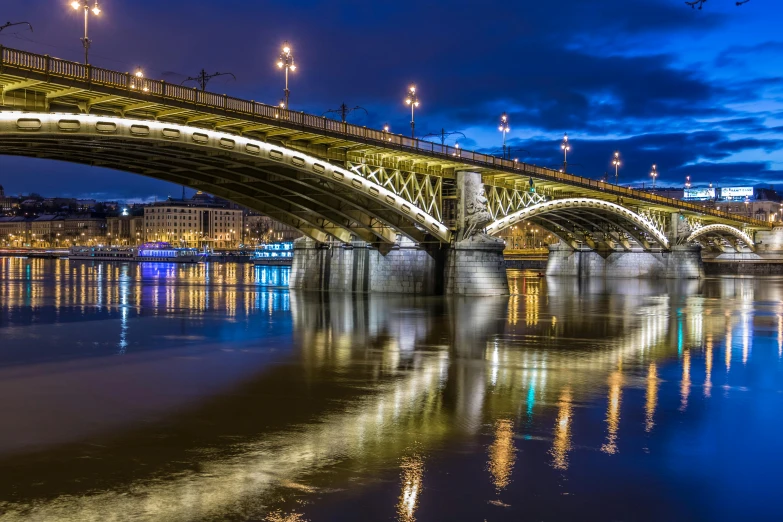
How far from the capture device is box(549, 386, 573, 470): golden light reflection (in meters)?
10.8

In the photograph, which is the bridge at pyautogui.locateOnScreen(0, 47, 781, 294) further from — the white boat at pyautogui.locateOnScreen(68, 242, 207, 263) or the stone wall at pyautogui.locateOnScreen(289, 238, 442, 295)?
the white boat at pyautogui.locateOnScreen(68, 242, 207, 263)

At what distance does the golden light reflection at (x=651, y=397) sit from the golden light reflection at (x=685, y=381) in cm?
51

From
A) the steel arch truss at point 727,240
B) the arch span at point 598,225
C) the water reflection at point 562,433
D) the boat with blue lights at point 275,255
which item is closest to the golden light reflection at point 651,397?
the water reflection at point 562,433

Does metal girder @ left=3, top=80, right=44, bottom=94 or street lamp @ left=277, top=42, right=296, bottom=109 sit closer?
metal girder @ left=3, top=80, right=44, bottom=94

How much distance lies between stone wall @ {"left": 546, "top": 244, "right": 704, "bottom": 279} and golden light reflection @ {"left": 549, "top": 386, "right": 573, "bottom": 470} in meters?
80.6

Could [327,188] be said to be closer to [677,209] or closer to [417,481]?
[417,481]

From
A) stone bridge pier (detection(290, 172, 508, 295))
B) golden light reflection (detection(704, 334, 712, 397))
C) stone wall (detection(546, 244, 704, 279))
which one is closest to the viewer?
golden light reflection (detection(704, 334, 712, 397))

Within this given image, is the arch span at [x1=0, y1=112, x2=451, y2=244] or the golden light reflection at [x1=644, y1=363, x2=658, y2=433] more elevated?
the arch span at [x1=0, y1=112, x2=451, y2=244]

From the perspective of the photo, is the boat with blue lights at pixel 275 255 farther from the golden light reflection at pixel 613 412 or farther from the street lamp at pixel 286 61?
the golden light reflection at pixel 613 412

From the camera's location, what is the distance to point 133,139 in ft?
98.5

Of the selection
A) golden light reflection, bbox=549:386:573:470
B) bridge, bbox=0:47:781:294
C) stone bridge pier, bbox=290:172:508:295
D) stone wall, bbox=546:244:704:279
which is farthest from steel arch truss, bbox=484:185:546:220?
golden light reflection, bbox=549:386:573:470

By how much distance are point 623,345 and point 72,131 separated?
20.7 m

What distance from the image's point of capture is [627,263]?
93250mm

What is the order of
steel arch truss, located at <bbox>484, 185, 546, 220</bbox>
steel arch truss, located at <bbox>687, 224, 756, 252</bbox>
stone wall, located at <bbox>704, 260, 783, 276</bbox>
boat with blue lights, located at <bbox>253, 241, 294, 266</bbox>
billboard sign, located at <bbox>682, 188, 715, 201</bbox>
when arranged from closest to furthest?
steel arch truss, located at <bbox>484, 185, 546, 220</bbox>, stone wall, located at <bbox>704, 260, 783, 276</bbox>, steel arch truss, located at <bbox>687, 224, 756, 252</bbox>, boat with blue lights, located at <bbox>253, 241, 294, 266</bbox>, billboard sign, located at <bbox>682, 188, 715, 201</bbox>
